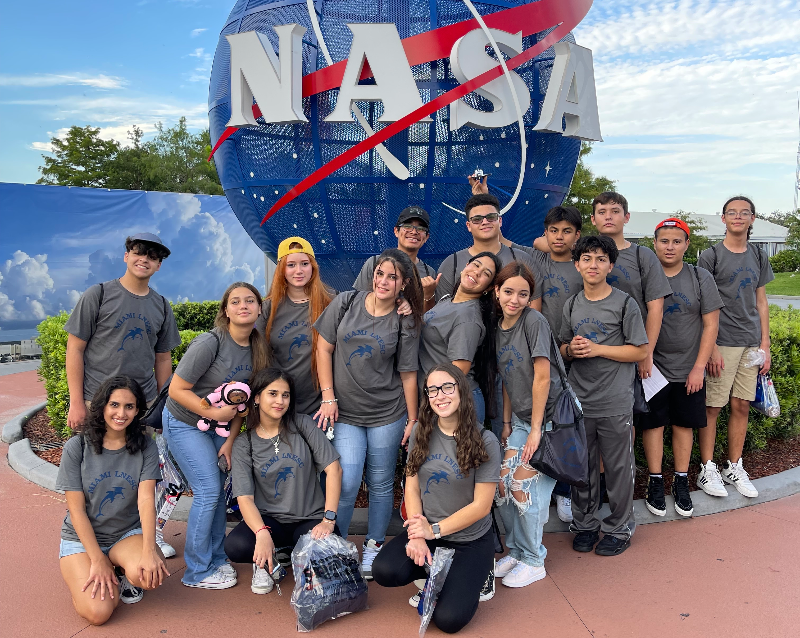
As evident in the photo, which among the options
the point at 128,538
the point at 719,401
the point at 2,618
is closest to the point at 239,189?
the point at 128,538

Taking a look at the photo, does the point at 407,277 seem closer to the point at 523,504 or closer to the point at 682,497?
the point at 523,504

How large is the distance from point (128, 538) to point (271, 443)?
76 cm

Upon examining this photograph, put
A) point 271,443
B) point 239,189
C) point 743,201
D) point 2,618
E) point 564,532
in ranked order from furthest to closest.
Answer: point 239,189
point 743,201
point 564,532
point 271,443
point 2,618

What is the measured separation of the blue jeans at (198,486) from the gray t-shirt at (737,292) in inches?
127

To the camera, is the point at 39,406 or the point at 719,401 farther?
the point at 39,406

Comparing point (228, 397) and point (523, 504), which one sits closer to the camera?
point (228, 397)

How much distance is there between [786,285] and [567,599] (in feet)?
96.3

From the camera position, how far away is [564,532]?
3943mm

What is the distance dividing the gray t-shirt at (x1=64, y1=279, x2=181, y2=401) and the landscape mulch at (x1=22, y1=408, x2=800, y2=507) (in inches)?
65.8

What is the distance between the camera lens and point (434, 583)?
→ 2.82 meters

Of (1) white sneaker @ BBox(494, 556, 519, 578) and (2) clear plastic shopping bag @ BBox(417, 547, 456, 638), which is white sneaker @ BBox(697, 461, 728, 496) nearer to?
(1) white sneaker @ BBox(494, 556, 519, 578)

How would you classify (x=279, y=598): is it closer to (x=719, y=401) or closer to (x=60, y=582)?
(x=60, y=582)

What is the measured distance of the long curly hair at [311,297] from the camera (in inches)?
134

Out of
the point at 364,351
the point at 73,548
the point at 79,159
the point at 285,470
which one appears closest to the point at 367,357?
the point at 364,351
